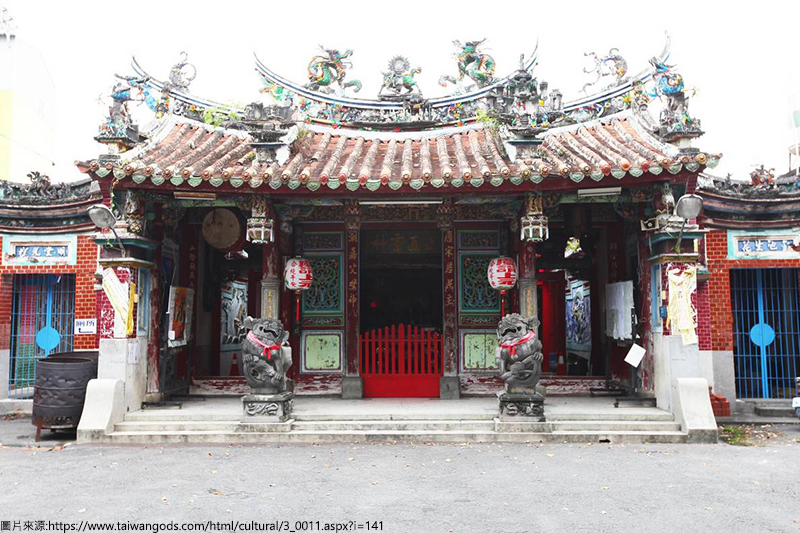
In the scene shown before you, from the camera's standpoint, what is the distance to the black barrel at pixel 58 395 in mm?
7898

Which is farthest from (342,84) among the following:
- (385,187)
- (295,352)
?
(295,352)

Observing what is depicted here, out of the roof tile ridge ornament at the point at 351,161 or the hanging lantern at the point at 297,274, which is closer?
the roof tile ridge ornament at the point at 351,161

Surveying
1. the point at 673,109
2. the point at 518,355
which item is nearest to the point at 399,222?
the point at 518,355

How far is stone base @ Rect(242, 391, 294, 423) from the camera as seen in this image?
7.85 metres

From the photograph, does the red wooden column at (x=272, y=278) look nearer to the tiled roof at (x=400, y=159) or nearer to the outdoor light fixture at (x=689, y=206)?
the tiled roof at (x=400, y=159)

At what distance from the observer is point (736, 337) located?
10.5 meters

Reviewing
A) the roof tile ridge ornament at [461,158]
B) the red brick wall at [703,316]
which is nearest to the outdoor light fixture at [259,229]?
the roof tile ridge ornament at [461,158]

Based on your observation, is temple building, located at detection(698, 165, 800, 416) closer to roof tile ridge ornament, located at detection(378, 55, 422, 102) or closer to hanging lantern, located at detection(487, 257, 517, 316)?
hanging lantern, located at detection(487, 257, 517, 316)

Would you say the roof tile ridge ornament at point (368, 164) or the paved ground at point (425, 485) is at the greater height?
the roof tile ridge ornament at point (368, 164)

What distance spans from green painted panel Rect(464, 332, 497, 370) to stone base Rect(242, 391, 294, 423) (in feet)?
11.1

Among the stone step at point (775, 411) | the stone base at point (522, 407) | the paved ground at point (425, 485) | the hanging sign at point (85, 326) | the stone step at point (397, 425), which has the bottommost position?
the paved ground at point (425, 485)

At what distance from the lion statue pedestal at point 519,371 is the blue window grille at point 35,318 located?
748 cm

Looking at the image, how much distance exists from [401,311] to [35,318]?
6501 mm

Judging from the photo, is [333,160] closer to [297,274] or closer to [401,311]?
[297,274]
